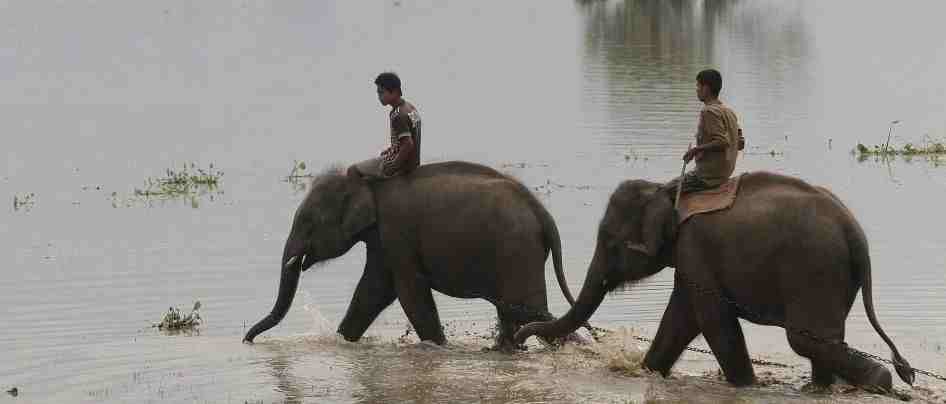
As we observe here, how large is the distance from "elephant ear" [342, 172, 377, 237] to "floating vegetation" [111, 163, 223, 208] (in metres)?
9.16

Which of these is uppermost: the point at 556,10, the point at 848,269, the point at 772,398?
the point at 556,10

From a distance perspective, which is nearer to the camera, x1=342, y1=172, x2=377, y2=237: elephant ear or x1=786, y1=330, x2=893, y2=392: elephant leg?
x1=786, y1=330, x2=893, y2=392: elephant leg

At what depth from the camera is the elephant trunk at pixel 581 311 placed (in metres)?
12.6

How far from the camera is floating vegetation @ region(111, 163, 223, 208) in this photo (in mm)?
23828

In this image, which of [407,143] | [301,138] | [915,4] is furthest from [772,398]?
[915,4]

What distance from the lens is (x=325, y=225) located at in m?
14.4

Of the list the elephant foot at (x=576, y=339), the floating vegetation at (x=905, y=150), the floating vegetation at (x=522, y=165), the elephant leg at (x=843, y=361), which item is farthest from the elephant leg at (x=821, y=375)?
the floating vegetation at (x=905, y=150)

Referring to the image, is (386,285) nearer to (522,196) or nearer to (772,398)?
(522,196)

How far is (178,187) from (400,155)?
36.5ft

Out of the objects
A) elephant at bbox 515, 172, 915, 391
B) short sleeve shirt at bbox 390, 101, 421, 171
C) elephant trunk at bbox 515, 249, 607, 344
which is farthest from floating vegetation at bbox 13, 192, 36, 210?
elephant at bbox 515, 172, 915, 391

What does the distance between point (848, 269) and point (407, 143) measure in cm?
382

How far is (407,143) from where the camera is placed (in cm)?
1405

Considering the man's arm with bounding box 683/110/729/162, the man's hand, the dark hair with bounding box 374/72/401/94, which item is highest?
the dark hair with bounding box 374/72/401/94

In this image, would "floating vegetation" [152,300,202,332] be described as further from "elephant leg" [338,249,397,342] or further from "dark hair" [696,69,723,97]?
"dark hair" [696,69,723,97]
